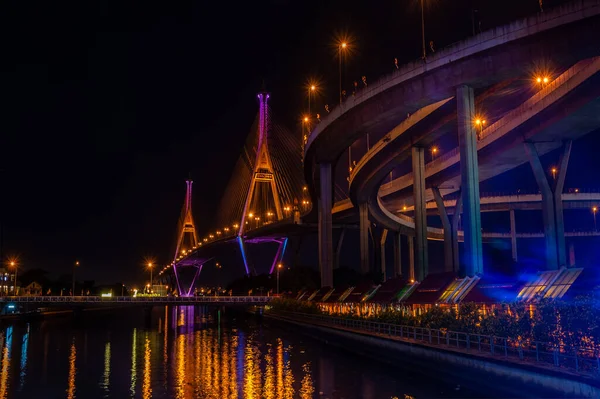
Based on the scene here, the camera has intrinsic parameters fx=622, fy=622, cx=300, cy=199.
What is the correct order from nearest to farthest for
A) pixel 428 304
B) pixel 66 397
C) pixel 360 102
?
pixel 66 397, pixel 428 304, pixel 360 102

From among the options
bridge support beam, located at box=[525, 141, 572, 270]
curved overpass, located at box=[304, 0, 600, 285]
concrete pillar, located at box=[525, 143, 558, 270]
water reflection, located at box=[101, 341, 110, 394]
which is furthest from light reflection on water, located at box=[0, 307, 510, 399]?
concrete pillar, located at box=[525, 143, 558, 270]

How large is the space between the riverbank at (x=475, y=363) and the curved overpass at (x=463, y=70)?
14.9 metres

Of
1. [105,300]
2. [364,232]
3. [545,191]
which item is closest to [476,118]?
[545,191]

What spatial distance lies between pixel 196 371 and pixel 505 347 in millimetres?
14464

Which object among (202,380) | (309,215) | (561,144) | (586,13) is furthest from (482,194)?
(202,380)

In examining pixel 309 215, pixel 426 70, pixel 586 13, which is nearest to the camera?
pixel 586 13

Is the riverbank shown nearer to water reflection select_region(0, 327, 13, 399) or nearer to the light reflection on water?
the light reflection on water

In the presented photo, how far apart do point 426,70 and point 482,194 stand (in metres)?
63.6

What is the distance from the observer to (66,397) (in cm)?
2212

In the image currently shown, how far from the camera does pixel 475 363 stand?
20.6 meters

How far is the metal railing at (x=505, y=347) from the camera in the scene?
17270 mm

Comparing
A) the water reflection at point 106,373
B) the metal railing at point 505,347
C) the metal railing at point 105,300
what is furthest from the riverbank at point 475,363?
the metal railing at point 105,300

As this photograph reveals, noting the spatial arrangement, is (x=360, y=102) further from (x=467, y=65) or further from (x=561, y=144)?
(x=561, y=144)

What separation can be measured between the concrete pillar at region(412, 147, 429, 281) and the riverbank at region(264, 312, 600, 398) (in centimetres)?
1031
